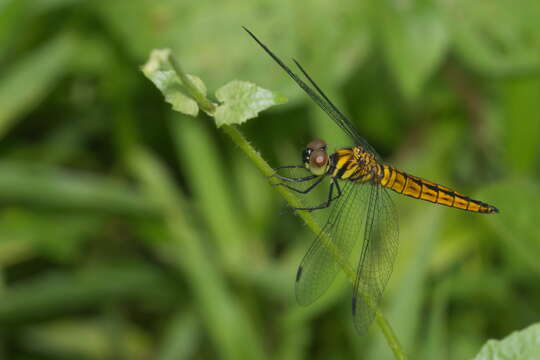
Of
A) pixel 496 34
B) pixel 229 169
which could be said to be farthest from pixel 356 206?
pixel 229 169

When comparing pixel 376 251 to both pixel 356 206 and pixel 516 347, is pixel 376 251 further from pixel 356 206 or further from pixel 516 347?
pixel 516 347

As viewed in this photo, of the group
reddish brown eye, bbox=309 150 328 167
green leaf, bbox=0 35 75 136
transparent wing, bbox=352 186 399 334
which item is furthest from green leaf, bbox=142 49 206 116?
green leaf, bbox=0 35 75 136

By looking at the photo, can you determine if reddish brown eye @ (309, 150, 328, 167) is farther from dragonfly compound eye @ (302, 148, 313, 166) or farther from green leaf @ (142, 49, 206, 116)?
green leaf @ (142, 49, 206, 116)

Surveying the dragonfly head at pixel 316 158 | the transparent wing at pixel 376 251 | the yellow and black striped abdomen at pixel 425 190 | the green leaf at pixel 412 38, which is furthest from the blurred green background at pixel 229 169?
the dragonfly head at pixel 316 158

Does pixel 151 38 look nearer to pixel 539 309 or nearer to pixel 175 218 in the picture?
pixel 175 218

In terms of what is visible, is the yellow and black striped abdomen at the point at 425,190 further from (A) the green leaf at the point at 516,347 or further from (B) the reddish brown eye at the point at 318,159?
(A) the green leaf at the point at 516,347
